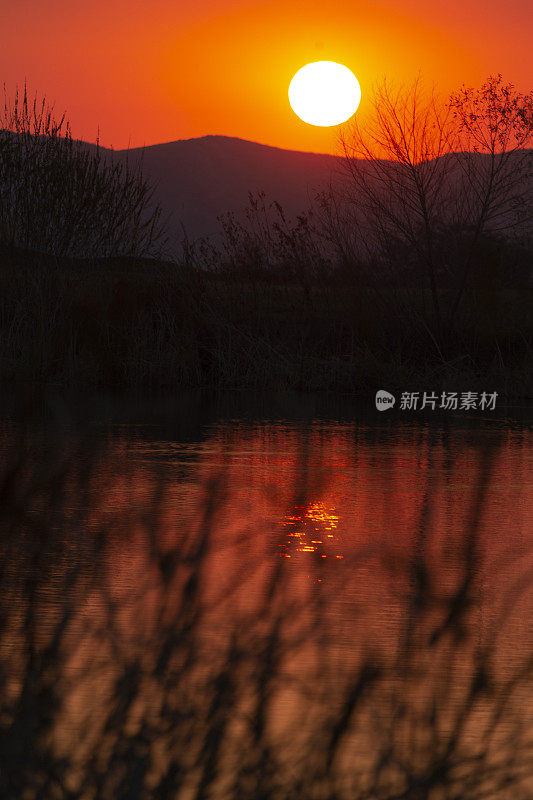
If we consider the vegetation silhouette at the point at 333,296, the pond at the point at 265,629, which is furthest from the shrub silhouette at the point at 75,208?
the pond at the point at 265,629

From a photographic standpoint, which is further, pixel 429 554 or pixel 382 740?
pixel 429 554

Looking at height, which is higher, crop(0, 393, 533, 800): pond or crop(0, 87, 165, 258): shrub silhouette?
crop(0, 87, 165, 258): shrub silhouette

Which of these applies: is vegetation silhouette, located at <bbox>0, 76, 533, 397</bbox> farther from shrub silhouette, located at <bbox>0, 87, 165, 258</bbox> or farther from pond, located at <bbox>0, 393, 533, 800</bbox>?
pond, located at <bbox>0, 393, 533, 800</bbox>

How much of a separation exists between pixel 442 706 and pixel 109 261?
21464 millimetres

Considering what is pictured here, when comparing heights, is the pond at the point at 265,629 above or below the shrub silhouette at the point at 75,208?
below

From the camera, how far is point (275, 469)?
434 inches

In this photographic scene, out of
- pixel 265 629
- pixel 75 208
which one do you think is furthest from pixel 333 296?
pixel 265 629

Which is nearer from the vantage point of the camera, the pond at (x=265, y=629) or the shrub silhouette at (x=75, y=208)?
the pond at (x=265, y=629)

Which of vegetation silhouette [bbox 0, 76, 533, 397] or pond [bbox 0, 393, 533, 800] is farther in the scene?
vegetation silhouette [bbox 0, 76, 533, 397]

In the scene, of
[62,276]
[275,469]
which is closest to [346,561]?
[275,469]

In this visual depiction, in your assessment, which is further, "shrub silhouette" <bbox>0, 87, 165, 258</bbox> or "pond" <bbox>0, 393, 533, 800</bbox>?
"shrub silhouette" <bbox>0, 87, 165, 258</bbox>

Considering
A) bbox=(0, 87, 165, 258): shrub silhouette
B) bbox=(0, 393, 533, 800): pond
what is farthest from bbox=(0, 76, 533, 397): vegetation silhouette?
bbox=(0, 393, 533, 800): pond

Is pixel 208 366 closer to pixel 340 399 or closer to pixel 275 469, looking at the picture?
pixel 340 399

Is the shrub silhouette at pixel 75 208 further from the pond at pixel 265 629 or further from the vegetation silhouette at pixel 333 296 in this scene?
the pond at pixel 265 629
